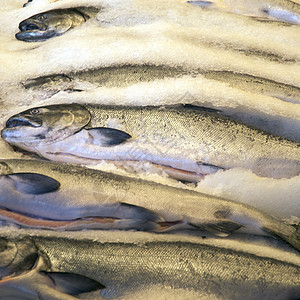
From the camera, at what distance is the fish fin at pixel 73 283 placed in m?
1.10

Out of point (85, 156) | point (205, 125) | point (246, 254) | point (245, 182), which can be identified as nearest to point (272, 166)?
point (245, 182)

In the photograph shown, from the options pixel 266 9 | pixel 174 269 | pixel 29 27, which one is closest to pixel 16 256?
pixel 174 269

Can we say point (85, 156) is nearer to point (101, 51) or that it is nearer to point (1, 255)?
point (1, 255)

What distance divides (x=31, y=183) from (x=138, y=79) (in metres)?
0.82

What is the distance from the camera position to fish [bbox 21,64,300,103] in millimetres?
1757

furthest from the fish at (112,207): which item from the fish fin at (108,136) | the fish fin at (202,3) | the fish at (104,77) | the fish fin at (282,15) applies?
the fish fin at (282,15)

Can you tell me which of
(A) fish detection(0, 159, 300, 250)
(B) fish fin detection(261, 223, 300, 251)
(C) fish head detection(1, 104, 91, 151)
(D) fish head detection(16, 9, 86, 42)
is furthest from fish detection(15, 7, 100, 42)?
(B) fish fin detection(261, 223, 300, 251)

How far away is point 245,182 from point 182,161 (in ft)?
0.88

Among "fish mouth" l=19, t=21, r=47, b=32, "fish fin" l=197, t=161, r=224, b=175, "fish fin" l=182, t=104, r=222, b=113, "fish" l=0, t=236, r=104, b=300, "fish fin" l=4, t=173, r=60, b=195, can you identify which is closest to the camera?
"fish" l=0, t=236, r=104, b=300

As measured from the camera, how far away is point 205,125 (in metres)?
1.59

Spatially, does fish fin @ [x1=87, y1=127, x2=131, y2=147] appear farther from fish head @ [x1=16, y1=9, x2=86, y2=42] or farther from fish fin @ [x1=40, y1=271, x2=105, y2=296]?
fish head @ [x1=16, y1=9, x2=86, y2=42]

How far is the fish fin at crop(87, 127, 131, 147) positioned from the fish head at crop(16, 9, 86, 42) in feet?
2.78

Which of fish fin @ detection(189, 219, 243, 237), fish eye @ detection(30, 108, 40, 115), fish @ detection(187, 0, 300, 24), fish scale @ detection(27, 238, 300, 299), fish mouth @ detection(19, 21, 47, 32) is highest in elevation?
fish @ detection(187, 0, 300, 24)

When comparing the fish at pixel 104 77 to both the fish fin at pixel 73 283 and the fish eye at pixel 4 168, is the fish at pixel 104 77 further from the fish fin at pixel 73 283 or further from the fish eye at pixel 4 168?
the fish fin at pixel 73 283
